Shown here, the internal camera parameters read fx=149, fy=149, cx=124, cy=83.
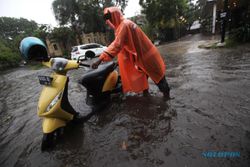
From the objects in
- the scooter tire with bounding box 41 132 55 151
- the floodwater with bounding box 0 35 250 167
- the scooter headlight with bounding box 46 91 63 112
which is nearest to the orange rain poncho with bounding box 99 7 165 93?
the floodwater with bounding box 0 35 250 167

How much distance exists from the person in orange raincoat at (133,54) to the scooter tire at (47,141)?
1.28m

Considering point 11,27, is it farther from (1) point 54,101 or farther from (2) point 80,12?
(1) point 54,101

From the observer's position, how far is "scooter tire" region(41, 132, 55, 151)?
6.59 ft

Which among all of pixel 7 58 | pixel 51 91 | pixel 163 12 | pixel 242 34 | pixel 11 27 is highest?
pixel 11 27

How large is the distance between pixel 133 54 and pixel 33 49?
1463 millimetres

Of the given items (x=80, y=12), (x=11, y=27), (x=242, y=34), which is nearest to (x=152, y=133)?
(x=242, y=34)

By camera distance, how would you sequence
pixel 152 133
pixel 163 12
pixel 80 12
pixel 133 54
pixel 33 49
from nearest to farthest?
pixel 33 49 < pixel 152 133 < pixel 133 54 < pixel 163 12 < pixel 80 12

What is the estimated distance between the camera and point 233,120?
202 cm

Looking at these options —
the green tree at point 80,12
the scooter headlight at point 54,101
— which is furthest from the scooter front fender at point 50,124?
the green tree at point 80,12

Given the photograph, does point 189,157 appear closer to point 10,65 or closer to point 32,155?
point 32,155

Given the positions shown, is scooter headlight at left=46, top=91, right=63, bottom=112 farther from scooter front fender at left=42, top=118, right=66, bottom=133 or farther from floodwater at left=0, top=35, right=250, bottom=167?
floodwater at left=0, top=35, right=250, bottom=167

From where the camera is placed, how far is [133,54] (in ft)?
8.34

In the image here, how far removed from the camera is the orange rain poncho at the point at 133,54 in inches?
90.2

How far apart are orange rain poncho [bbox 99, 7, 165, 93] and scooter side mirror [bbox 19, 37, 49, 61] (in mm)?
850
